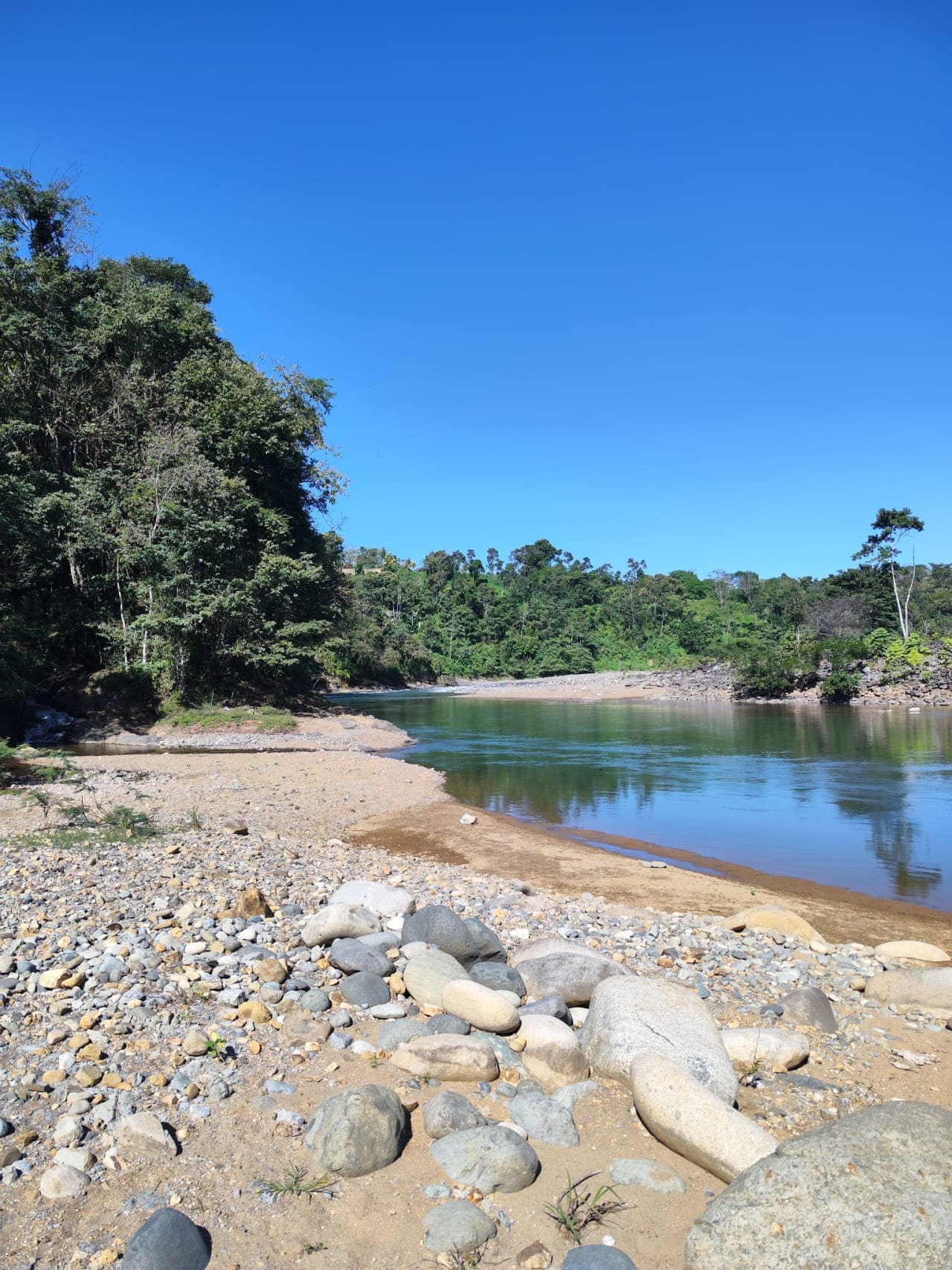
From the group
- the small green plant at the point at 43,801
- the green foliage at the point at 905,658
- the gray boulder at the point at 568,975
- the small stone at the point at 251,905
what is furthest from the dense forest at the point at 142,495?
the green foliage at the point at 905,658

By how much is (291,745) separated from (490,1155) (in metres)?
20.6

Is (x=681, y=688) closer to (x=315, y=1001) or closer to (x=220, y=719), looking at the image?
(x=220, y=719)

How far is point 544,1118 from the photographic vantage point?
414 cm

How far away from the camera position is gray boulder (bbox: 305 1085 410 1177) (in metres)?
3.65

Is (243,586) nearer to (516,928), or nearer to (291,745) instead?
(291,745)

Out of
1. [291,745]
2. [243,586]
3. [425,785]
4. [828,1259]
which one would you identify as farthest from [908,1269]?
[243,586]

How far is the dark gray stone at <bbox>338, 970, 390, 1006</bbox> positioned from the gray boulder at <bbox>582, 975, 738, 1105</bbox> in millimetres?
1476

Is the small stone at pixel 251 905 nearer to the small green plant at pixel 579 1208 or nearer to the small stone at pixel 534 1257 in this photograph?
the small green plant at pixel 579 1208

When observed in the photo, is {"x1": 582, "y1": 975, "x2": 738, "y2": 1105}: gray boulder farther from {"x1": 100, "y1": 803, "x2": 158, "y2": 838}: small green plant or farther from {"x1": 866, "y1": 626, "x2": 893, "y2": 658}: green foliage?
{"x1": 866, "y1": 626, "x2": 893, "y2": 658}: green foliage

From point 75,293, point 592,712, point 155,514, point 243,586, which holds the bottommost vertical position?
point 592,712

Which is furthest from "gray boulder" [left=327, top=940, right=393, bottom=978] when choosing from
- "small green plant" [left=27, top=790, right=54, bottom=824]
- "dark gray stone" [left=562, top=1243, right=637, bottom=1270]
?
"small green plant" [left=27, top=790, right=54, bottom=824]

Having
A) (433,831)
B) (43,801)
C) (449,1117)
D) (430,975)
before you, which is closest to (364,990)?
(430,975)

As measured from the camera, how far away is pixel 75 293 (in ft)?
89.4

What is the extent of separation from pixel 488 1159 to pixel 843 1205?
64.1 inches
